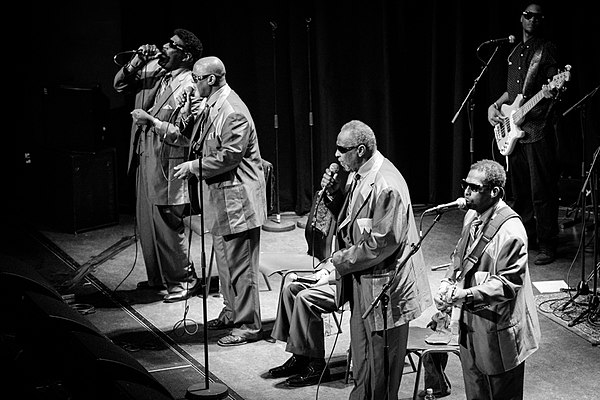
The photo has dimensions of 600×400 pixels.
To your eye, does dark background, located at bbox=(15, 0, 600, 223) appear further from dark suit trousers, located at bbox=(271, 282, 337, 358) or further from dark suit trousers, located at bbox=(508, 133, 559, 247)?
dark suit trousers, located at bbox=(271, 282, 337, 358)

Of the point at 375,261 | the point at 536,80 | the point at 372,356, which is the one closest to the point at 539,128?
the point at 536,80

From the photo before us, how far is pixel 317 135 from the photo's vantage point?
10.4 metres

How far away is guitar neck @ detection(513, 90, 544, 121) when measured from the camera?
8.34 m

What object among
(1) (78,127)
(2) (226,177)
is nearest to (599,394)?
(2) (226,177)

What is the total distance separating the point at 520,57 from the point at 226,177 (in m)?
3.12

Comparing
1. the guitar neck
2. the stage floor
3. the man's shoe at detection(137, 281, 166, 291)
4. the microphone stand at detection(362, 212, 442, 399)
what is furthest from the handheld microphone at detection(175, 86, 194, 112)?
the guitar neck

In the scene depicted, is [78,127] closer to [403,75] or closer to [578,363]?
[403,75]

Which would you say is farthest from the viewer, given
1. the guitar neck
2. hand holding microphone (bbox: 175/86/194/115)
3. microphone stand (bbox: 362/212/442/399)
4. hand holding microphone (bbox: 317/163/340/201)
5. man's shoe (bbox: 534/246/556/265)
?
man's shoe (bbox: 534/246/556/265)

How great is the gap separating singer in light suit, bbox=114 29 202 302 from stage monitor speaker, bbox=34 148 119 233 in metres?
1.73

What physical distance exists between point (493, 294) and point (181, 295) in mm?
3525

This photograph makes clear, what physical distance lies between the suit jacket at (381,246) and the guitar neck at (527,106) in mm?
3291

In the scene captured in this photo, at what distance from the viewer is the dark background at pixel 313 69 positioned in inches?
390

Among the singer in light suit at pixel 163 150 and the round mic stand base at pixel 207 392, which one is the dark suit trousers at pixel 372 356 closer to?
the round mic stand base at pixel 207 392

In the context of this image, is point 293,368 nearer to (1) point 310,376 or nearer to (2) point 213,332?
(1) point 310,376
